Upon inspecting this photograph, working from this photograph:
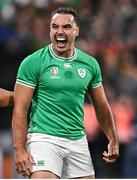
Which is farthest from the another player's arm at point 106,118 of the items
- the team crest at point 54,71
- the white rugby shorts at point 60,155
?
the team crest at point 54,71

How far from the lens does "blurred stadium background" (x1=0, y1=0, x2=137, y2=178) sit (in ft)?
40.6

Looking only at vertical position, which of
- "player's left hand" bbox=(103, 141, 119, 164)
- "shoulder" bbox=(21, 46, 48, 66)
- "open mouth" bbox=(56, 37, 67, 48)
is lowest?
"player's left hand" bbox=(103, 141, 119, 164)

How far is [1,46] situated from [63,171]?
678 cm

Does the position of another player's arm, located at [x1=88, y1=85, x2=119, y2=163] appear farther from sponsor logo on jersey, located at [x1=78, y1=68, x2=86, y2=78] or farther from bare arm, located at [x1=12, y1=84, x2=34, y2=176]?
bare arm, located at [x1=12, y1=84, x2=34, y2=176]

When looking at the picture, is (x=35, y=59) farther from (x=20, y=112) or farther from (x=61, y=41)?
(x=20, y=112)

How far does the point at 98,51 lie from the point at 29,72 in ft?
23.1

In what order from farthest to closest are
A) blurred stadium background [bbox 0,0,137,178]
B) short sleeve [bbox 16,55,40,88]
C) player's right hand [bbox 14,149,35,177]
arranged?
blurred stadium background [bbox 0,0,137,178]
short sleeve [bbox 16,55,40,88]
player's right hand [bbox 14,149,35,177]

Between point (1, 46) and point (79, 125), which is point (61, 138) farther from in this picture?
point (1, 46)

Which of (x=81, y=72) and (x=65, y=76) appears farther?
(x=81, y=72)

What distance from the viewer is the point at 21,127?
6.70m

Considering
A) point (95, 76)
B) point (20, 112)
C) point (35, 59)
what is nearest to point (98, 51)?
point (95, 76)

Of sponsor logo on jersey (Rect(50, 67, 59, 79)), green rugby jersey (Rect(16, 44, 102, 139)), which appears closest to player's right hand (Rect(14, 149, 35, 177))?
green rugby jersey (Rect(16, 44, 102, 139))

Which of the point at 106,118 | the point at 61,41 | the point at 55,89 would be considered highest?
the point at 61,41

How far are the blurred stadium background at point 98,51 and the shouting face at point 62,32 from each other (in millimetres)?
5269
